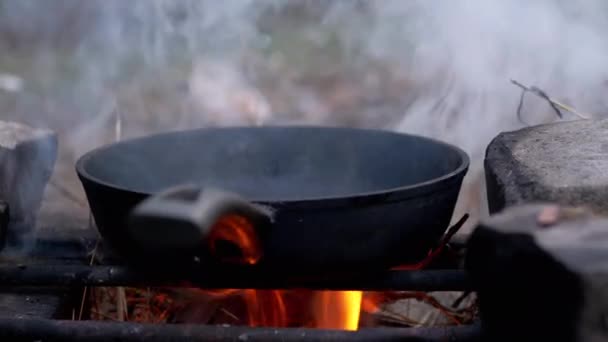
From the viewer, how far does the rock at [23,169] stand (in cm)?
170

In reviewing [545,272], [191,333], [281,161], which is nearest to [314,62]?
[281,161]

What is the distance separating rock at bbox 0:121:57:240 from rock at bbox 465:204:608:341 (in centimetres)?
107

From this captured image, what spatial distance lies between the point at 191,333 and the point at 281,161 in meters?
0.59

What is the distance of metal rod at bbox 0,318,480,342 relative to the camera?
1220 millimetres

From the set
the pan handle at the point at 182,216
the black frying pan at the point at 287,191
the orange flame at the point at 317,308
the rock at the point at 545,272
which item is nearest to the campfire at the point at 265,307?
the orange flame at the point at 317,308

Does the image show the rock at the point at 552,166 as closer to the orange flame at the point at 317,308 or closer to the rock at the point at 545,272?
the rock at the point at 545,272

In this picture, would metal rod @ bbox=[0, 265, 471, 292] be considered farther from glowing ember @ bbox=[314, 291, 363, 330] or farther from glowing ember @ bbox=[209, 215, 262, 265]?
glowing ember @ bbox=[314, 291, 363, 330]

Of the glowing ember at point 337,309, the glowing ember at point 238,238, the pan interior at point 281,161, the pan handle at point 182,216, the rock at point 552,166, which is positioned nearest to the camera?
the pan handle at point 182,216

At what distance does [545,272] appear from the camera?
950 millimetres

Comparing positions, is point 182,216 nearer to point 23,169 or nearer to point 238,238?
point 238,238

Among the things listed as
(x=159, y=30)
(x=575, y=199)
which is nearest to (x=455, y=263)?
(x=575, y=199)

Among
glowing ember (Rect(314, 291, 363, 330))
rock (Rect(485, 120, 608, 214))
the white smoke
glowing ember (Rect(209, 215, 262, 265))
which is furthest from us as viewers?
the white smoke

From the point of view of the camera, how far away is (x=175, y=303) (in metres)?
1.82

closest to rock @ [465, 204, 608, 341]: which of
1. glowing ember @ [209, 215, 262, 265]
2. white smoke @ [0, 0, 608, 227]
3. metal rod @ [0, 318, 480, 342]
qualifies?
metal rod @ [0, 318, 480, 342]
